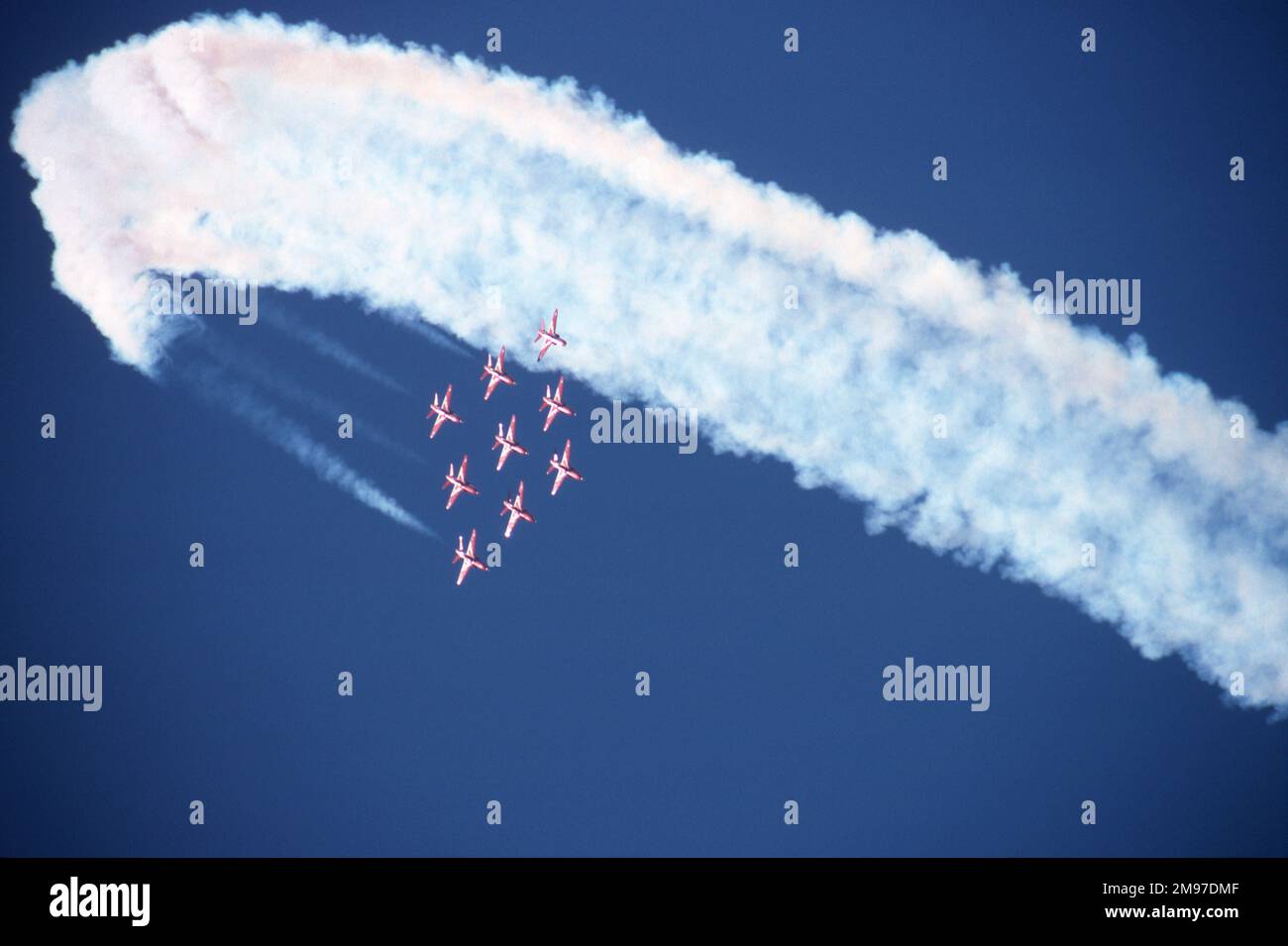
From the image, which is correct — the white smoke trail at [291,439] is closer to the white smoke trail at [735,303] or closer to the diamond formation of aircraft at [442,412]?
the diamond formation of aircraft at [442,412]

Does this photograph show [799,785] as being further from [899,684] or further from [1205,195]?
[1205,195]

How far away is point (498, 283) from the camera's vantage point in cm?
3062

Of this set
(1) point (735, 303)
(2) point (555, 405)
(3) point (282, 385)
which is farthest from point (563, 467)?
(3) point (282, 385)

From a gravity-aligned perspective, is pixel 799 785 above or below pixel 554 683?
below

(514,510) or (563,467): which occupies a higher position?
(563,467)

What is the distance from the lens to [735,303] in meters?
30.5

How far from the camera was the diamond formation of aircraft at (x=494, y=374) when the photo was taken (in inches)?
1212

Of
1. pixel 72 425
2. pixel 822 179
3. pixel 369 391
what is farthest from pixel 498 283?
pixel 72 425

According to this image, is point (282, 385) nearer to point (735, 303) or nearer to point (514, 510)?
point (514, 510)

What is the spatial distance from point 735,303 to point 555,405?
142 inches

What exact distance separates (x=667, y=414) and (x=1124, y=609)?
8.63 meters
